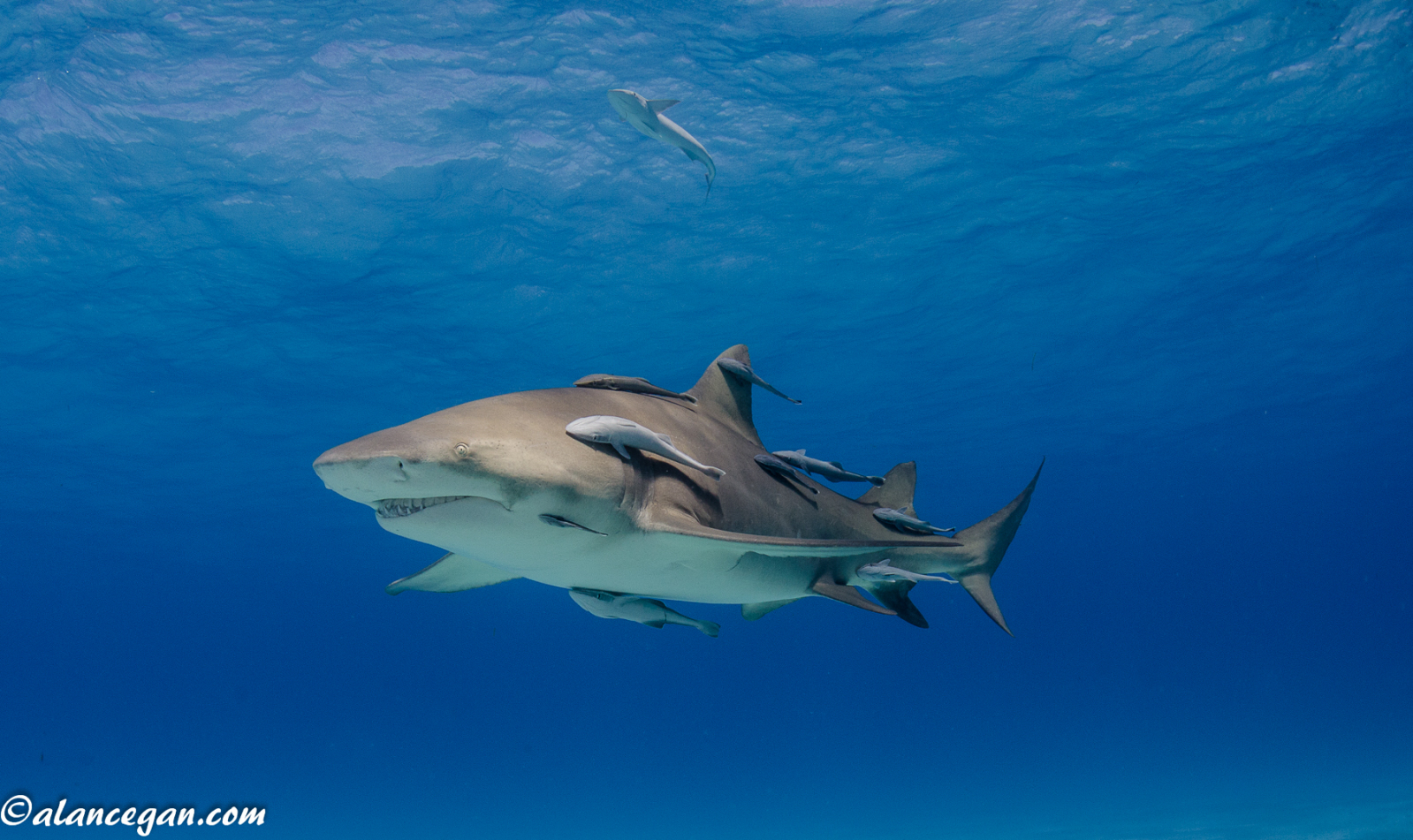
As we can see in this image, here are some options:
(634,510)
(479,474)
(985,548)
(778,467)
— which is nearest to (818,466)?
(778,467)

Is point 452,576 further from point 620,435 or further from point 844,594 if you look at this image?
point 844,594

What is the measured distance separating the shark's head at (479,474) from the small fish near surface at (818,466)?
1851 mm

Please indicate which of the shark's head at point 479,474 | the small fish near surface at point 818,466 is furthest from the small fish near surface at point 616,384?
the shark's head at point 479,474

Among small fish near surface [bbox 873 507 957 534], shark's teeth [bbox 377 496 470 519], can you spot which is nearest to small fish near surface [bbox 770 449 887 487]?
small fish near surface [bbox 873 507 957 534]

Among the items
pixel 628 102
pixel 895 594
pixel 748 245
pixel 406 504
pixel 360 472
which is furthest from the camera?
pixel 748 245

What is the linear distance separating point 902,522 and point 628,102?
4821 millimetres

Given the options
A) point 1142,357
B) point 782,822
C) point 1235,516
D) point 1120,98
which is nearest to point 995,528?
point 1120,98

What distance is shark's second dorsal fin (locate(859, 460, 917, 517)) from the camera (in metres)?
5.23

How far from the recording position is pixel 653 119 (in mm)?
7488

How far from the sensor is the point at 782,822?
1420 inches

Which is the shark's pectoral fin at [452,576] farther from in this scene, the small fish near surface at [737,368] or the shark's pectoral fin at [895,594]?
the shark's pectoral fin at [895,594]

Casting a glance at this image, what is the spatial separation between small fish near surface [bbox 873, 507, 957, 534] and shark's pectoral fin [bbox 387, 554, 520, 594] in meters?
2.36

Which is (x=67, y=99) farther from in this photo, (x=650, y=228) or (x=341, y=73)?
(x=650, y=228)

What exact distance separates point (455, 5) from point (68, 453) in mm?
24211
